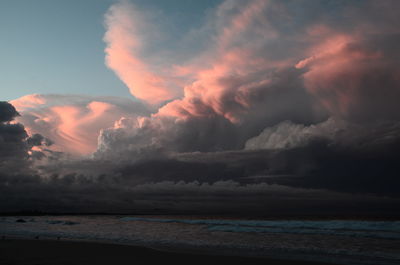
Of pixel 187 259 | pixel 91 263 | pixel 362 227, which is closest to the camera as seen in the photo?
pixel 91 263

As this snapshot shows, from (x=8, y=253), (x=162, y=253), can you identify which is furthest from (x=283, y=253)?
(x=8, y=253)

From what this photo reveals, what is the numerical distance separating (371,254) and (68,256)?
2080cm

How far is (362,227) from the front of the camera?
1887 inches

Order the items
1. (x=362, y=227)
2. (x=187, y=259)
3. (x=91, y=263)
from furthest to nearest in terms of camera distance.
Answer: (x=362, y=227), (x=187, y=259), (x=91, y=263)

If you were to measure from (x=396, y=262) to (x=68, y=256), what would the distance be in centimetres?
2043

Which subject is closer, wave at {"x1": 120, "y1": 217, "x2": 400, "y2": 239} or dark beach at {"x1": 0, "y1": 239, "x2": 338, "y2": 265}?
dark beach at {"x1": 0, "y1": 239, "x2": 338, "y2": 265}

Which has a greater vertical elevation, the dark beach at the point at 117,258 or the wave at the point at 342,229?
the dark beach at the point at 117,258

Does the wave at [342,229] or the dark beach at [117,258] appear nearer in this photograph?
the dark beach at [117,258]

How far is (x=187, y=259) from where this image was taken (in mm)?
18688

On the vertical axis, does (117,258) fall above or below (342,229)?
above

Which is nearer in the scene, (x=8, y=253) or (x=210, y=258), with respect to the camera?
(x=210, y=258)

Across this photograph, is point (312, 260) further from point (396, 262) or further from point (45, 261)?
point (45, 261)

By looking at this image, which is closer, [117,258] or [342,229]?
[117,258]

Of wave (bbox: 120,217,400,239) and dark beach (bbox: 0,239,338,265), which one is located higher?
dark beach (bbox: 0,239,338,265)
